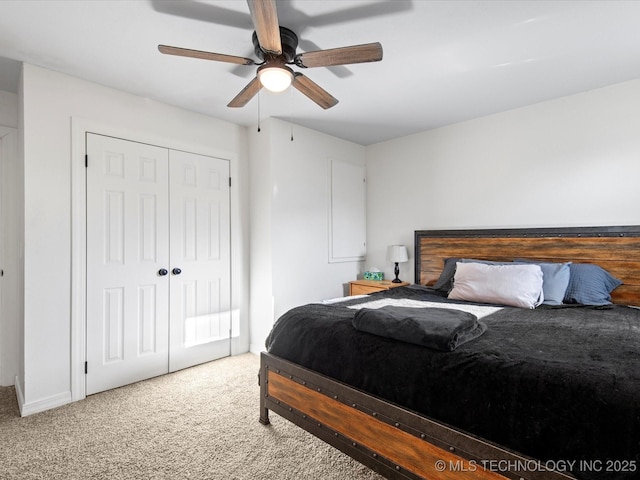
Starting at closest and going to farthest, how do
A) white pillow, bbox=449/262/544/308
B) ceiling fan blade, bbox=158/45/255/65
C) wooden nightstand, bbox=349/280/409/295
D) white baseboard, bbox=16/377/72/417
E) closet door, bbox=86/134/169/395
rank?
ceiling fan blade, bbox=158/45/255/65 → white baseboard, bbox=16/377/72/417 → white pillow, bbox=449/262/544/308 → closet door, bbox=86/134/169/395 → wooden nightstand, bbox=349/280/409/295

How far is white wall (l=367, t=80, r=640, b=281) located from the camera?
2840mm

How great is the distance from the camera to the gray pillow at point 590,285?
262 cm

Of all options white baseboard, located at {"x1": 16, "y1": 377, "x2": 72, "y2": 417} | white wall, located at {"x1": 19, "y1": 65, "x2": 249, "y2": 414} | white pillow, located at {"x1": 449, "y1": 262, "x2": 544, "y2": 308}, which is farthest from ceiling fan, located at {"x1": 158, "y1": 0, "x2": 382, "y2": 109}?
white baseboard, located at {"x1": 16, "y1": 377, "x2": 72, "y2": 417}

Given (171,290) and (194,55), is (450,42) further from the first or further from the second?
(171,290)

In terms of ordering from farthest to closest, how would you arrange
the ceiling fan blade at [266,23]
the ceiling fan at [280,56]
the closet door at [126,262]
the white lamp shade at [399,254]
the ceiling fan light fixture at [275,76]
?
the white lamp shade at [399,254], the closet door at [126,262], the ceiling fan light fixture at [275,76], the ceiling fan at [280,56], the ceiling fan blade at [266,23]

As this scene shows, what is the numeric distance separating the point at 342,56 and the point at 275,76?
1.30 ft

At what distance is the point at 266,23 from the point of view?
5.16ft

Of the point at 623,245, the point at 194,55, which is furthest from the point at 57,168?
the point at 623,245

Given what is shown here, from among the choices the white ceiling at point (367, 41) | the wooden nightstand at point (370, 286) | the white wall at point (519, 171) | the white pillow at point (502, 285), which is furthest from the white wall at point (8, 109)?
the white pillow at point (502, 285)

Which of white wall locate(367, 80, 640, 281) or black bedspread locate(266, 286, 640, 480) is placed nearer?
black bedspread locate(266, 286, 640, 480)

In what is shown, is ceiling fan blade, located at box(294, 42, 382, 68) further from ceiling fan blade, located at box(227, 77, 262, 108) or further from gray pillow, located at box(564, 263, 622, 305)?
gray pillow, located at box(564, 263, 622, 305)

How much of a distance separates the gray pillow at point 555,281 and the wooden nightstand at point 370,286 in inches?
56.7

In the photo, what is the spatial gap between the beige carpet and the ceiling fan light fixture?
2.12m

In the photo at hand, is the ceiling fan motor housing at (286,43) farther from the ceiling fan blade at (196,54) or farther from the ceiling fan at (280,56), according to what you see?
the ceiling fan blade at (196,54)
